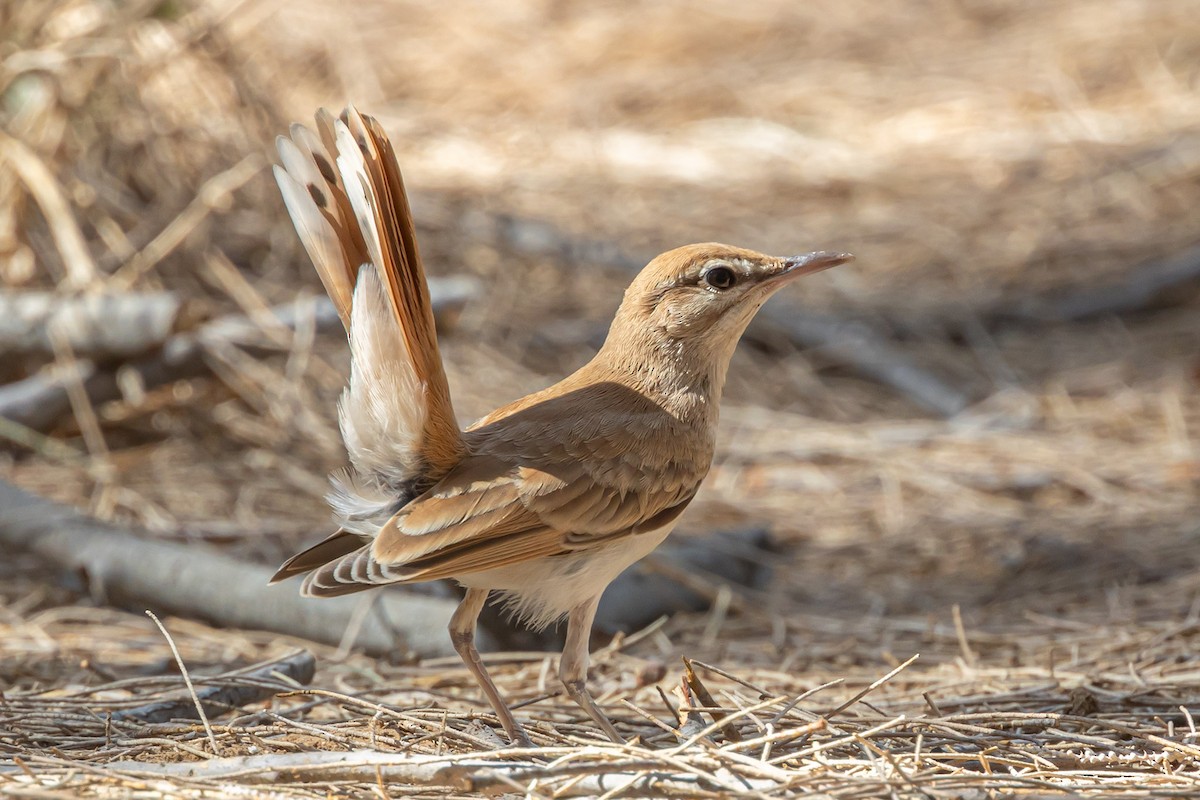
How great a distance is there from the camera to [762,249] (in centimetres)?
798

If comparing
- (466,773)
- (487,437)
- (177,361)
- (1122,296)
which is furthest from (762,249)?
(466,773)

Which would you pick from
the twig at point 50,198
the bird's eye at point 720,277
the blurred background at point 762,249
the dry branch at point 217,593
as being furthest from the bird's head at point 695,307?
the twig at point 50,198

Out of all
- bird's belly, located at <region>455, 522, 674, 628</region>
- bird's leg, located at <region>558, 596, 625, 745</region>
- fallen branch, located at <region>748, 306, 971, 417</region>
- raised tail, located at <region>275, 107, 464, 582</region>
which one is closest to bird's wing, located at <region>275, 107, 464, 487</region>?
raised tail, located at <region>275, 107, 464, 582</region>

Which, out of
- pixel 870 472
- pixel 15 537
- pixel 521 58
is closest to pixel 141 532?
pixel 15 537

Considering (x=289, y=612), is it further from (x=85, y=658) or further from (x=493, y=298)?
(x=493, y=298)

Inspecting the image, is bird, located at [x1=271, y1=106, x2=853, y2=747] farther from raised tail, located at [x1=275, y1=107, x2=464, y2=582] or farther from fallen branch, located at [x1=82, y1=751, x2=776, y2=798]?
fallen branch, located at [x1=82, y1=751, x2=776, y2=798]

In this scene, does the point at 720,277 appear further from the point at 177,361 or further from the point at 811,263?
the point at 177,361

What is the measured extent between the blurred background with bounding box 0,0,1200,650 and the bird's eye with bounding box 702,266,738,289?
1.66m

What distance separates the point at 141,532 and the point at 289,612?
2.31ft

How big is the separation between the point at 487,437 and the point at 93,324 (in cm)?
268

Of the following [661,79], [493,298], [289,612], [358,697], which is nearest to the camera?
[358,697]

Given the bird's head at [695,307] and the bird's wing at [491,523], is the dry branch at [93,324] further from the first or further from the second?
the bird's wing at [491,523]

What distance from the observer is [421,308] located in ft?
10.5

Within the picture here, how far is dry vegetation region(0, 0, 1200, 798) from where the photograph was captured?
10.2ft
